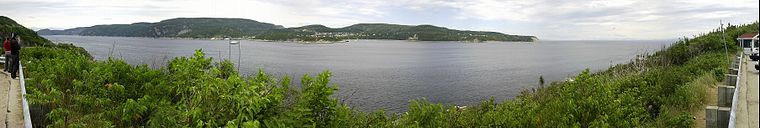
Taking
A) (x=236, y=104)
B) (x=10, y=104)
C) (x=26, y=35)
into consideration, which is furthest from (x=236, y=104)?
(x=26, y=35)

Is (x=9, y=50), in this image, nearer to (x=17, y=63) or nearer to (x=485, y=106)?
(x=17, y=63)

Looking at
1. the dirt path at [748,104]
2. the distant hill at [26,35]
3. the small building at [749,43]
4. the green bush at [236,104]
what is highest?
the distant hill at [26,35]

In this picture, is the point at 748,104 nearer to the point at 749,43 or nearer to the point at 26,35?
the point at 749,43

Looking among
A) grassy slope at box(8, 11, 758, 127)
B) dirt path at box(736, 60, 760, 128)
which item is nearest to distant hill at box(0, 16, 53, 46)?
grassy slope at box(8, 11, 758, 127)

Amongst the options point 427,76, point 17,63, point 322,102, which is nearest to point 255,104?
point 322,102

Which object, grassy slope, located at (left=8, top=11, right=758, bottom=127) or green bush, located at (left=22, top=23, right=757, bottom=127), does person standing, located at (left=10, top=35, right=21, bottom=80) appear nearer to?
grassy slope, located at (left=8, top=11, right=758, bottom=127)

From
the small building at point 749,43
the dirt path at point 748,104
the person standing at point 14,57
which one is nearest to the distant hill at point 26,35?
the person standing at point 14,57

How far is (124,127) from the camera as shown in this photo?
7.45 meters

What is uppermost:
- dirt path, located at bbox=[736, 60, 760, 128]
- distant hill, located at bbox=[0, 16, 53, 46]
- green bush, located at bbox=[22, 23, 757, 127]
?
distant hill, located at bbox=[0, 16, 53, 46]

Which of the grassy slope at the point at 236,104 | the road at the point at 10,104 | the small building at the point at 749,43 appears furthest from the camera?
the small building at the point at 749,43

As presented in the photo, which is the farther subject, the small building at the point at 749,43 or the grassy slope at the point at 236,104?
the small building at the point at 749,43

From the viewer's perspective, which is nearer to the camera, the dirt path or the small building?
the dirt path

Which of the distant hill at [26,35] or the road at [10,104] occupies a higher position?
the distant hill at [26,35]

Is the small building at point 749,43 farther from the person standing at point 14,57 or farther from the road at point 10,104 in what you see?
the person standing at point 14,57
